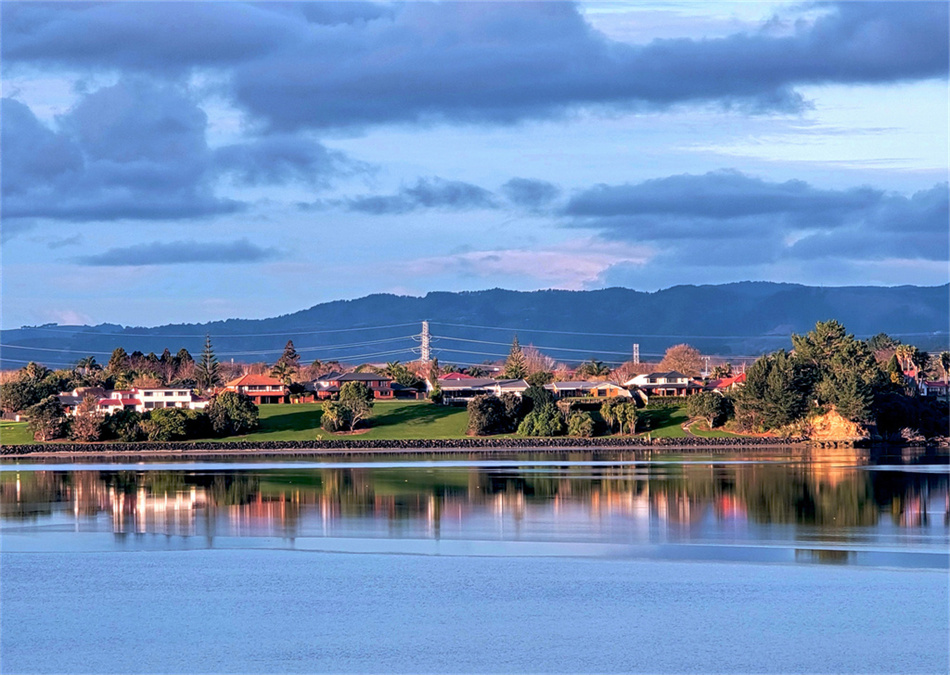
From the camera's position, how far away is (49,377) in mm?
107750

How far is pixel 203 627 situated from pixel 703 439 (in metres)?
61.6

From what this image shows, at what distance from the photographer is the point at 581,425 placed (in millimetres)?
86688

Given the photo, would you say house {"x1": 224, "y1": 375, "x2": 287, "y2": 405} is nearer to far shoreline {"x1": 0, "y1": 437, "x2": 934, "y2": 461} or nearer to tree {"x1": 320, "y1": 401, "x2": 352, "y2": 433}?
tree {"x1": 320, "y1": 401, "x2": 352, "y2": 433}

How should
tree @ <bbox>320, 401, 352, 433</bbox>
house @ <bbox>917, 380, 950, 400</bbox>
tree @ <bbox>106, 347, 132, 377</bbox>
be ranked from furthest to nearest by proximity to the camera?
1. tree @ <bbox>106, 347, 132, 377</bbox>
2. house @ <bbox>917, 380, 950, 400</bbox>
3. tree @ <bbox>320, 401, 352, 433</bbox>

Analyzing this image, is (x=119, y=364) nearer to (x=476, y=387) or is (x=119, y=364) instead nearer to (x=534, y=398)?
(x=476, y=387)

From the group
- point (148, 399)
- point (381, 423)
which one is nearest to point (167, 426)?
point (148, 399)

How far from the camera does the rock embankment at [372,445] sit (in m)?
80.3

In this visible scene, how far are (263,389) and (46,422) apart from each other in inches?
1001

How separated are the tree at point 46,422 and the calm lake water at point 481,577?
32.4m

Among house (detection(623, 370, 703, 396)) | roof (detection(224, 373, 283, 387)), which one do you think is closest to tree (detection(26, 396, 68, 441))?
roof (detection(224, 373, 283, 387))

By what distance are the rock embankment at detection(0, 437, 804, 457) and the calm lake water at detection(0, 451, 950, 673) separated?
88.6ft

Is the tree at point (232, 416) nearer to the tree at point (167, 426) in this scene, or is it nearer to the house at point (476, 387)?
the tree at point (167, 426)

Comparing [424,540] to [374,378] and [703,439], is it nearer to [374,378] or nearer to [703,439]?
[703,439]

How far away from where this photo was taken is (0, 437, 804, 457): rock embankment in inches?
3162
